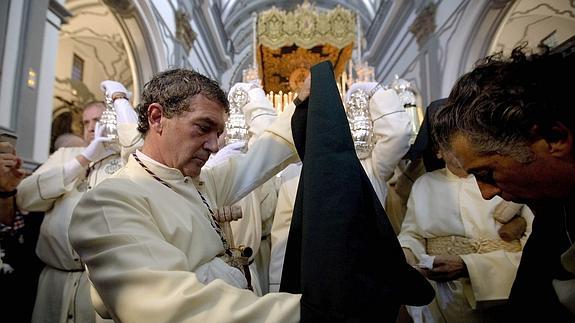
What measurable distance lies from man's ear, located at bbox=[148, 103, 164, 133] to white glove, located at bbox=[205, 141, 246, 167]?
0.63m

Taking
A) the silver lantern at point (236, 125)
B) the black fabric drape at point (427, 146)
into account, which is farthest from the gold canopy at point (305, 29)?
the black fabric drape at point (427, 146)

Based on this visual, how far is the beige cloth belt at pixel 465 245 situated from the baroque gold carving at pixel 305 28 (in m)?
6.68

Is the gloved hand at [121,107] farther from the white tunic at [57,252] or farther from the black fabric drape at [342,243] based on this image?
the black fabric drape at [342,243]

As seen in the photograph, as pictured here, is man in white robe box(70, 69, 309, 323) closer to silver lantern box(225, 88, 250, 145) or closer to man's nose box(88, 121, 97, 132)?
silver lantern box(225, 88, 250, 145)

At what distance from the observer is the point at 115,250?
2.97 feet

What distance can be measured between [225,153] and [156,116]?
777 mm

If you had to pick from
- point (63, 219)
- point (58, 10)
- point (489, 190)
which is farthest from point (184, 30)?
point (489, 190)

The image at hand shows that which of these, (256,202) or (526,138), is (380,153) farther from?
(526,138)

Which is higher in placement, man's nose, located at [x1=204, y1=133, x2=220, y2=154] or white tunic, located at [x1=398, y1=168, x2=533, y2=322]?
man's nose, located at [x1=204, y1=133, x2=220, y2=154]

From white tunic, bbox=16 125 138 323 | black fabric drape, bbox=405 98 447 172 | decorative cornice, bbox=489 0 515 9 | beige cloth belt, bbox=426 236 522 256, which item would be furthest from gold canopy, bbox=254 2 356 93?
beige cloth belt, bbox=426 236 522 256

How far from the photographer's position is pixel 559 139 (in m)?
0.99

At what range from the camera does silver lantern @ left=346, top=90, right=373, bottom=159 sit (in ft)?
6.86

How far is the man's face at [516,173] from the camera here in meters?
1.03

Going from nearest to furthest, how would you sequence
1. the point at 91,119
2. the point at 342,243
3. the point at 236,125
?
the point at 342,243 → the point at 236,125 → the point at 91,119
